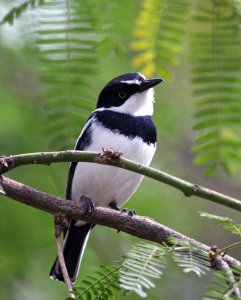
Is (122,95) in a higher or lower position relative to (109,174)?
higher

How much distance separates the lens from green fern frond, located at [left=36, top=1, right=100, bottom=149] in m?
3.00

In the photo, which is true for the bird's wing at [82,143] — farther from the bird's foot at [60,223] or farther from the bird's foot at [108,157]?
the bird's foot at [108,157]

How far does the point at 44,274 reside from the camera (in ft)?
12.4

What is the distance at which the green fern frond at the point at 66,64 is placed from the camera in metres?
3.00

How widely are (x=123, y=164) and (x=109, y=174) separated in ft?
6.58

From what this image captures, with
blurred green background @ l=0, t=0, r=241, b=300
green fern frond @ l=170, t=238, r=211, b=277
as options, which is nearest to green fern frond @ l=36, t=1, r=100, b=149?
blurred green background @ l=0, t=0, r=241, b=300

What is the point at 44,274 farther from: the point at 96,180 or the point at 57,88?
the point at 57,88

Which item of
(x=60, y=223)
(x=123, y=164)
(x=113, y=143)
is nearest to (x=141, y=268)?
(x=123, y=164)

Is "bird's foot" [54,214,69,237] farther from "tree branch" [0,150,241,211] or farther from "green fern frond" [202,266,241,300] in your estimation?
"green fern frond" [202,266,241,300]

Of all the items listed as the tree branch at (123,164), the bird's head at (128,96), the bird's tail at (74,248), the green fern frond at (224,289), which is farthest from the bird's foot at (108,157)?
the bird's head at (128,96)

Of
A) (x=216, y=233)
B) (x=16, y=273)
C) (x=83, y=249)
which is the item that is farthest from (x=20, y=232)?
(x=216, y=233)

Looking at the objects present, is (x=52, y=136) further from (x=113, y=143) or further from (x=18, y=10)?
(x=113, y=143)

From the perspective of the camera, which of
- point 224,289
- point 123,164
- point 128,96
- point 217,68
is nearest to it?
point 224,289

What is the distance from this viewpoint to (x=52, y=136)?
3.23 m
